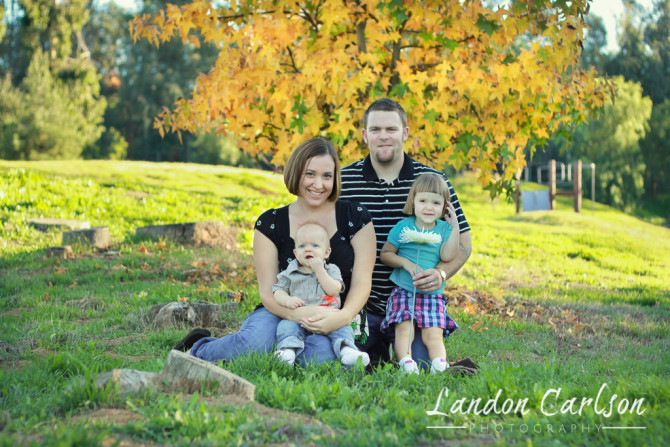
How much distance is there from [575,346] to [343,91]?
3307mm

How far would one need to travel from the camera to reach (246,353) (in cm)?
387

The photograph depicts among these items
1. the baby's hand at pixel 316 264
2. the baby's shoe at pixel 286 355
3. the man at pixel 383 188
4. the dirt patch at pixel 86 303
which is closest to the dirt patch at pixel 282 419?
the baby's shoe at pixel 286 355

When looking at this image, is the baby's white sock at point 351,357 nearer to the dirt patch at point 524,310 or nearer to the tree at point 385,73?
the tree at point 385,73

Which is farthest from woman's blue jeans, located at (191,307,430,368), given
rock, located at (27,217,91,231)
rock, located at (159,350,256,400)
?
rock, located at (27,217,91,231)

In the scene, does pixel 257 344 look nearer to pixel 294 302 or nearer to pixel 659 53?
pixel 294 302

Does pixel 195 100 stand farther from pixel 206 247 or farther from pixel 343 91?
pixel 206 247

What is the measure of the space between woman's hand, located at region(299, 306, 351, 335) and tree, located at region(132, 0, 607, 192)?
2.48 metres

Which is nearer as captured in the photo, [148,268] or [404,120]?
[404,120]

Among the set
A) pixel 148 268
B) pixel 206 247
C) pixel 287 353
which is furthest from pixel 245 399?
pixel 206 247

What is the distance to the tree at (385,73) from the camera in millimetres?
5965

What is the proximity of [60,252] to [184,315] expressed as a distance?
3810mm

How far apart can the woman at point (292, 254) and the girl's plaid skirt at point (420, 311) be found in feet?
1.06

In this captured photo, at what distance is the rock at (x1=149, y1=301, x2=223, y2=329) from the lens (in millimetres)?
5145

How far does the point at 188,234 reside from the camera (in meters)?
9.36
